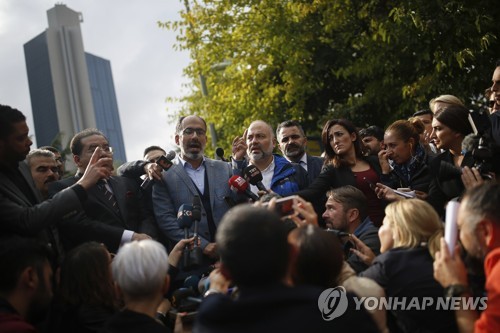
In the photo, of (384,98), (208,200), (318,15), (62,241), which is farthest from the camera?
(318,15)

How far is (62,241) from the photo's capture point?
5.40 m

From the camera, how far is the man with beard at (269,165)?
6.45 metres

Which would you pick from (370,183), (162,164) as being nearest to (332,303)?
(370,183)

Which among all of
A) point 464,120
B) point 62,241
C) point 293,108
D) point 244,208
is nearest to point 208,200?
point 62,241

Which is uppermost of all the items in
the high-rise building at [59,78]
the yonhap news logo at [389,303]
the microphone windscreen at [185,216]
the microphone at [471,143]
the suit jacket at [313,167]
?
the high-rise building at [59,78]

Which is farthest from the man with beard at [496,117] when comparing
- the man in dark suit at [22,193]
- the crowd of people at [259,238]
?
the man in dark suit at [22,193]

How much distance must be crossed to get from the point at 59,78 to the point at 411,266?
114 metres

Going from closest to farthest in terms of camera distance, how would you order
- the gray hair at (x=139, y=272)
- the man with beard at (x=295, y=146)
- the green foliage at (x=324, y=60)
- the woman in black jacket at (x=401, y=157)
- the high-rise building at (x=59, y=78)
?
the gray hair at (x=139, y=272)
the woman in black jacket at (x=401, y=157)
the man with beard at (x=295, y=146)
the green foliage at (x=324, y=60)
the high-rise building at (x=59, y=78)

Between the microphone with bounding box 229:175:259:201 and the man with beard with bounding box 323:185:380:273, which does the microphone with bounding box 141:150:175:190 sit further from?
the man with beard with bounding box 323:185:380:273

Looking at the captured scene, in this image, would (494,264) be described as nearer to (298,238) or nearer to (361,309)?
(361,309)

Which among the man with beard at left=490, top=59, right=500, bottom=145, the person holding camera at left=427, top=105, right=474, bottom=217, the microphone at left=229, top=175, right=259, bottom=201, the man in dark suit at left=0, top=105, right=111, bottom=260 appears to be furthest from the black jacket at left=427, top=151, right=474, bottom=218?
the man in dark suit at left=0, top=105, right=111, bottom=260

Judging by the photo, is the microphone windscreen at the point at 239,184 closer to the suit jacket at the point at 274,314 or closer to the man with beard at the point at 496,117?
the man with beard at the point at 496,117

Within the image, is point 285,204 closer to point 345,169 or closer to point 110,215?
point 110,215

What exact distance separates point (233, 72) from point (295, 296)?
1477cm
